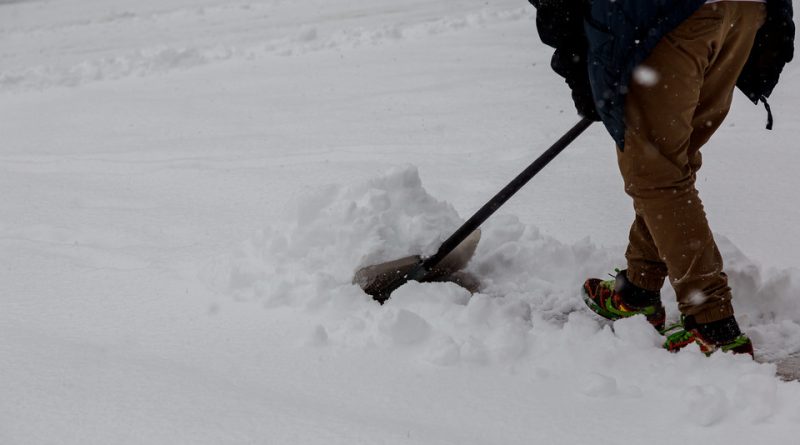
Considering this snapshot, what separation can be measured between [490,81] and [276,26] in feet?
16.4

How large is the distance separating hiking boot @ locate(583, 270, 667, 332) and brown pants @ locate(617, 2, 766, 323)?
25cm

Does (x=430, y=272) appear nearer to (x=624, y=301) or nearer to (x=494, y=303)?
(x=494, y=303)

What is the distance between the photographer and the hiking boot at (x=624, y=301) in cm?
220

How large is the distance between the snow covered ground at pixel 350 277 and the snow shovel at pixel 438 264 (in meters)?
0.07

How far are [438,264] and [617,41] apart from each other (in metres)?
1.02

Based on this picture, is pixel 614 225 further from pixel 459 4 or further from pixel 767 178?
pixel 459 4

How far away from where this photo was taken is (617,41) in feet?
5.50

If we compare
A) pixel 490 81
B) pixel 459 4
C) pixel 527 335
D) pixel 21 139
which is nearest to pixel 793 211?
pixel 527 335

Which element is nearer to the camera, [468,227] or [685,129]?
[685,129]

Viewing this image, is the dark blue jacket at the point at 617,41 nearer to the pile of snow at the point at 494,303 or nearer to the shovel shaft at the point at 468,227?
the shovel shaft at the point at 468,227

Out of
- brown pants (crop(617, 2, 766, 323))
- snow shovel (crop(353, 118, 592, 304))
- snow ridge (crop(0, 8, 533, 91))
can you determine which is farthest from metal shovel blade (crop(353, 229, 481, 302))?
snow ridge (crop(0, 8, 533, 91))

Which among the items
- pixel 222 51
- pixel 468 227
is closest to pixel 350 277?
pixel 468 227

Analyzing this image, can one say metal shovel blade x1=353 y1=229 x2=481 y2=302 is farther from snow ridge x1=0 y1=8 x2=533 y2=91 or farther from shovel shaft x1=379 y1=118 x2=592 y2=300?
snow ridge x1=0 y1=8 x2=533 y2=91

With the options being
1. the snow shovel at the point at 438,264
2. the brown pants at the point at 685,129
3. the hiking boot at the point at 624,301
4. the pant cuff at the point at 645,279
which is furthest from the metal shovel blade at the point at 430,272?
the brown pants at the point at 685,129
